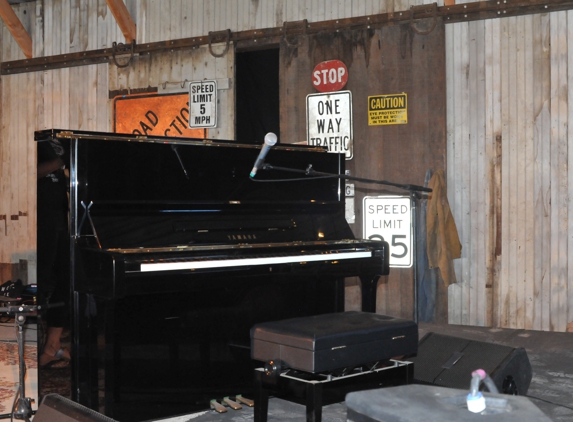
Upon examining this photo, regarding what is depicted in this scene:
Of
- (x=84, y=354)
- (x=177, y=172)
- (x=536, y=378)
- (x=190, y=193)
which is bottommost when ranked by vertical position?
(x=536, y=378)

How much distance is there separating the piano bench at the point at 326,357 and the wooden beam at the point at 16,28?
581 cm

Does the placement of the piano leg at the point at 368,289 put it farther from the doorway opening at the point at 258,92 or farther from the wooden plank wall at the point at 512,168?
the doorway opening at the point at 258,92

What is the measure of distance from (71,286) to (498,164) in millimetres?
3678

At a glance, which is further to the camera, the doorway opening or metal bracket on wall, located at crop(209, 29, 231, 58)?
the doorway opening

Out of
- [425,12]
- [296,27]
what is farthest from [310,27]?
[425,12]

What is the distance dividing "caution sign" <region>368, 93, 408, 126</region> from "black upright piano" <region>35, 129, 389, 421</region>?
215 centimetres

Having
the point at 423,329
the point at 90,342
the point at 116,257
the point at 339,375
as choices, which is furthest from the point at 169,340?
the point at 423,329

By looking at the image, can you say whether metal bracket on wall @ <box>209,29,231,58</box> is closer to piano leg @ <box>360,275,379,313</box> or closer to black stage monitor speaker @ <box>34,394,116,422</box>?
piano leg @ <box>360,275,379,313</box>

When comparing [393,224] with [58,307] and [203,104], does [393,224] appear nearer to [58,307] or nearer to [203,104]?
[203,104]

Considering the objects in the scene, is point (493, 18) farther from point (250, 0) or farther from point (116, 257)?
point (116, 257)

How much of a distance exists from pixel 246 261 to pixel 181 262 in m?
0.34

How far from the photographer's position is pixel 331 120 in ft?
20.2

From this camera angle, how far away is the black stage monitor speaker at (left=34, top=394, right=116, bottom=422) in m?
1.20

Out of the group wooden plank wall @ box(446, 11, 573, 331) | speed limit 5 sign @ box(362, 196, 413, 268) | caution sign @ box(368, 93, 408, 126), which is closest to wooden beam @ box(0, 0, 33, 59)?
caution sign @ box(368, 93, 408, 126)
